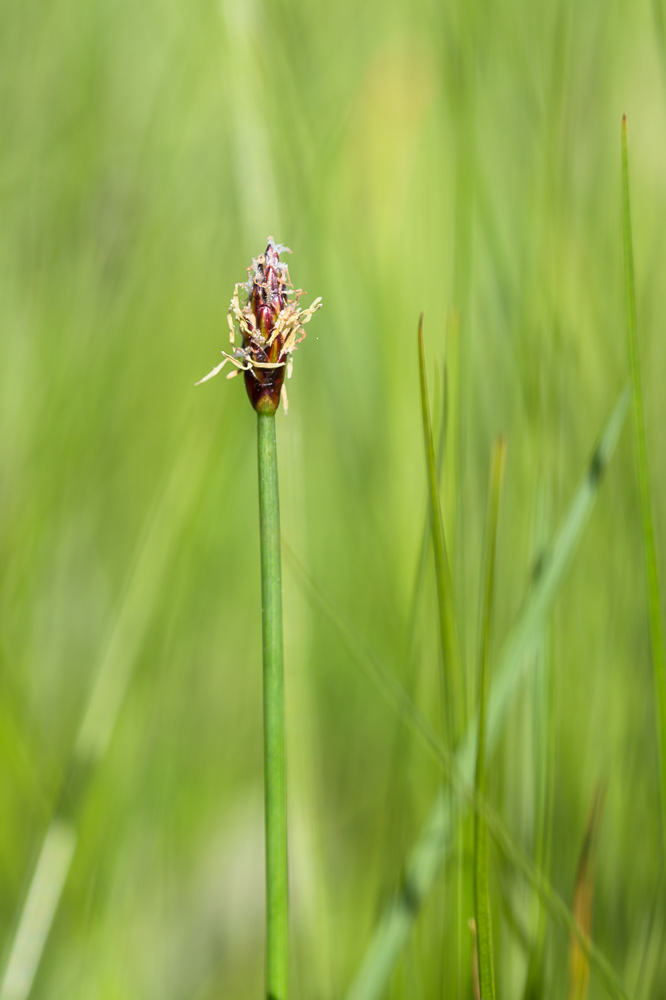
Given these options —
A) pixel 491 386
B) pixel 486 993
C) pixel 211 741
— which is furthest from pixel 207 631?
pixel 486 993

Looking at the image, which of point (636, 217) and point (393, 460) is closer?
point (393, 460)

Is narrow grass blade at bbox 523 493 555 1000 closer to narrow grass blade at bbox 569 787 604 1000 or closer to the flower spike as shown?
narrow grass blade at bbox 569 787 604 1000

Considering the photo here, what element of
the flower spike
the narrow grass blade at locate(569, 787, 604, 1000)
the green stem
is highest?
the flower spike

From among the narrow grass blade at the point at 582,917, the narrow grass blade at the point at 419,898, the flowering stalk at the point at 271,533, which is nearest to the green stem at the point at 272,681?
the flowering stalk at the point at 271,533

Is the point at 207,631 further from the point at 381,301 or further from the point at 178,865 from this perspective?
the point at 381,301

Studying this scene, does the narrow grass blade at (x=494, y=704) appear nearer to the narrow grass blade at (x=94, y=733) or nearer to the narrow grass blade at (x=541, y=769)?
the narrow grass blade at (x=541, y=769)

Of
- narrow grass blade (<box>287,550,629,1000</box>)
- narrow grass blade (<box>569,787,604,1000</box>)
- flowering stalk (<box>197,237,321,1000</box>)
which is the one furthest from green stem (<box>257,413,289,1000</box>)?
narrow grass blade (<box>569,787,604,1000</box>)

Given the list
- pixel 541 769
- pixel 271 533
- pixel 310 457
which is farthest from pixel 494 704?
pixel 310 457
